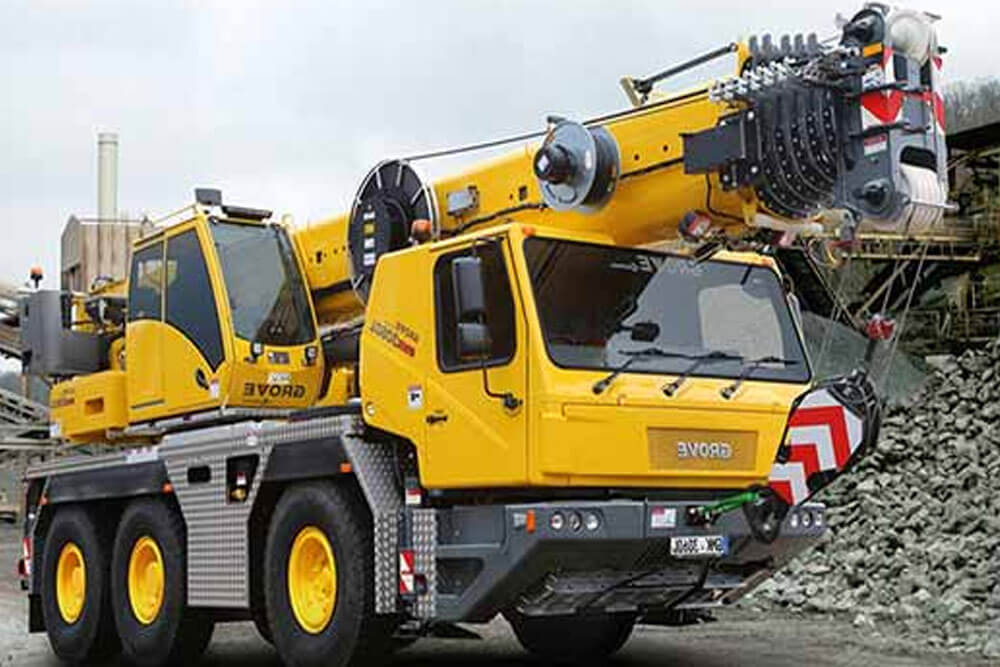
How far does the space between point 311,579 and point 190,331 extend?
2.44 meters

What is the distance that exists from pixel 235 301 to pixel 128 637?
2.70 m

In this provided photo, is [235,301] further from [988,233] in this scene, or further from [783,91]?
[988,233]

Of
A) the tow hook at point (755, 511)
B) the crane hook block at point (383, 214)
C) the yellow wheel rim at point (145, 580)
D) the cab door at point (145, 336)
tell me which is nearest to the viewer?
the tow hook at point (755, 511)

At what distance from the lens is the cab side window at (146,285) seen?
11.8 m

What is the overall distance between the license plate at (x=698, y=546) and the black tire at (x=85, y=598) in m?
5.18

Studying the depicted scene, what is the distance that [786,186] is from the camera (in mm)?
8234

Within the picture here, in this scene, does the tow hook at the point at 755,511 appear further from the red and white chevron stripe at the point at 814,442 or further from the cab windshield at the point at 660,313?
the cab windshield at the point at 660,313

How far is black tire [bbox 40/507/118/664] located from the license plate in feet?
17.0

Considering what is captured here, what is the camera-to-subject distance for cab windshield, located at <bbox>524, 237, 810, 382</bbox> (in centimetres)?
884

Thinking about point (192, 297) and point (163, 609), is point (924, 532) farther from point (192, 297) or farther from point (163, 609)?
point (192, 297)

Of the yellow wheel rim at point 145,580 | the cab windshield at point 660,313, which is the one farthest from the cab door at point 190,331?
the cab windshield at point 660,313

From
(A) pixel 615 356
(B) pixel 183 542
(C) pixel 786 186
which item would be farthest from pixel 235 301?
(C) pixel 786 186

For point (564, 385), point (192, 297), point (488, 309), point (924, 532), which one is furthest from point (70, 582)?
point (924, 532)

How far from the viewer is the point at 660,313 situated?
9.28 m
